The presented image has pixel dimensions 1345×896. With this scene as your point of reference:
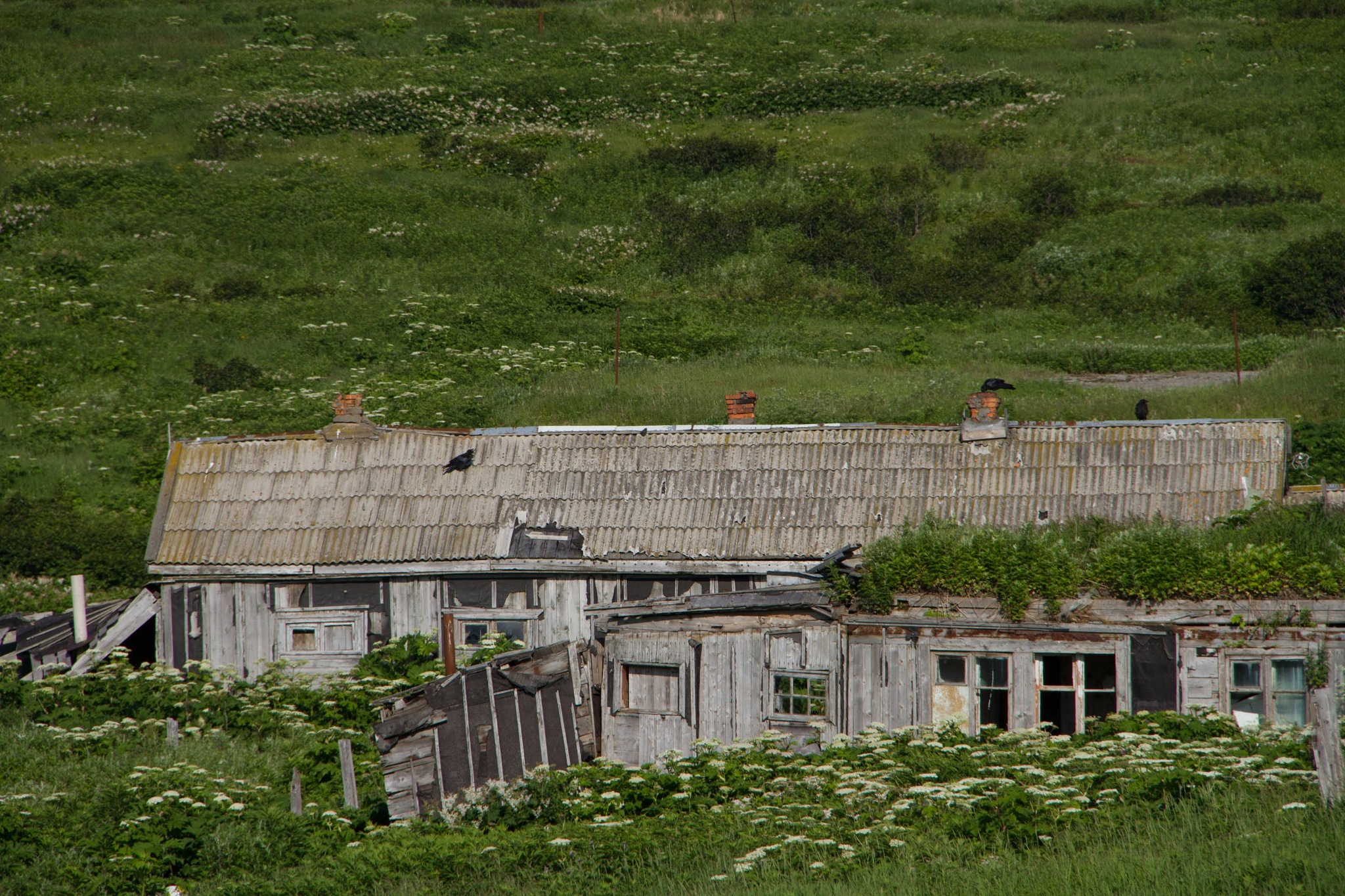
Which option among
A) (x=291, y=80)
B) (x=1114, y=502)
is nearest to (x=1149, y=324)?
(x=1114, y=502)

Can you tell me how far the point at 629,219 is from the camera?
44406mm

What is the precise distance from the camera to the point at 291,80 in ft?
182

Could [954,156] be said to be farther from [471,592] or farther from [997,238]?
[471,592]

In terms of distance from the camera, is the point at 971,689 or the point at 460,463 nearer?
the point at 971,689

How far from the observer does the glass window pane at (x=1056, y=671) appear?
16.5m

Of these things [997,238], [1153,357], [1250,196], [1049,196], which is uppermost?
[1049,196]

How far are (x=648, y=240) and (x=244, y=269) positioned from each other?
40.4 feet

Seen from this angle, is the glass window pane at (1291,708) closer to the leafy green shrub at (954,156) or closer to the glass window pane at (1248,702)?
the glass window pane at (1248,702)

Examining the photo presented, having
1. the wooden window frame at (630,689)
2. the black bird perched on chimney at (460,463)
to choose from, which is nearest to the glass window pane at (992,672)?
the wooden window frame at (630,689)

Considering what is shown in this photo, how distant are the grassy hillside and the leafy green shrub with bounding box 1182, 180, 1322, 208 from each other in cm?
13

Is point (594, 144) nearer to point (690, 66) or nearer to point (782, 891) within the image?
point (690, 66)

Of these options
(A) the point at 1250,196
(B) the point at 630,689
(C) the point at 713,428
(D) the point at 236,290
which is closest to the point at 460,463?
(C) the point at 713,428

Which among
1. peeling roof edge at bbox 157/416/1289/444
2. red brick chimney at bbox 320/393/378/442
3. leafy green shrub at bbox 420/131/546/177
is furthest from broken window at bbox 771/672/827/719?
leafy green shrub at bbox 420/131/546/177

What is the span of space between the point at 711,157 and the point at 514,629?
3145cm
